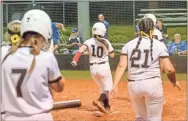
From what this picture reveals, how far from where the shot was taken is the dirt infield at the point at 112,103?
991 centimetres

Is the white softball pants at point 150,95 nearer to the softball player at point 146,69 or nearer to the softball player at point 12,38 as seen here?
the softball player at point 146,69

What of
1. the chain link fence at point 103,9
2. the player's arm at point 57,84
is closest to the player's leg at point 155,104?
the player's arm at point 57,84

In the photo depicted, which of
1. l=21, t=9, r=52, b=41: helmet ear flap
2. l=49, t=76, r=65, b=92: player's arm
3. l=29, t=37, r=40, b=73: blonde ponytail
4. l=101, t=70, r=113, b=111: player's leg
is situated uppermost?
l=21, t=9, r=52, b=41: helmet ear flap

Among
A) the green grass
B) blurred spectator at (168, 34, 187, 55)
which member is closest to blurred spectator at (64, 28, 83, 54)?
the green grass

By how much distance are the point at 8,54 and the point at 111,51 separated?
20.3 ft

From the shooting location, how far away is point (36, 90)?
4184 mm

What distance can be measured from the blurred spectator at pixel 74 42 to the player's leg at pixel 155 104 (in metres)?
9.57

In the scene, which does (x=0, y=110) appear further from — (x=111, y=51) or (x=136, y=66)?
(x=111, y=51)

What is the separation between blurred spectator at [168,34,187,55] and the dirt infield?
0.83m

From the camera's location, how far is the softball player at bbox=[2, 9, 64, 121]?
417 cm

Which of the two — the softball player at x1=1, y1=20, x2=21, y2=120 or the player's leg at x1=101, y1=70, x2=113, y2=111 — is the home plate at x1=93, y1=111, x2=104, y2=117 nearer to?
the player's leg at x1=101, y1=70, x2=113, y2=111

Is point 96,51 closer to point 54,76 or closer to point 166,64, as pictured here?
point 166,64

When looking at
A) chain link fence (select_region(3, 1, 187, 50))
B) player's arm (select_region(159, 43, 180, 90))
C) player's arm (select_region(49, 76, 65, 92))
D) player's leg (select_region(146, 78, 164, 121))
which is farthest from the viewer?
chain link fence (select_region(3, 1, 187, 50))

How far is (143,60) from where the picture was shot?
6.87 meters
